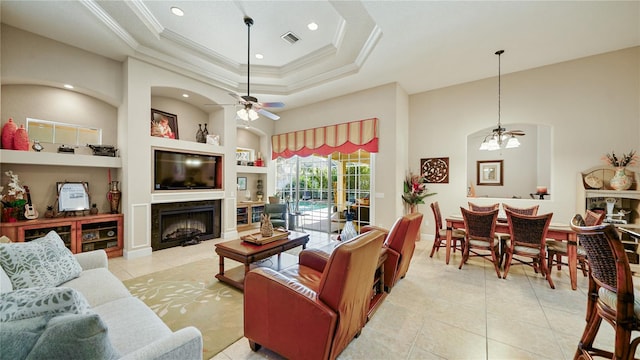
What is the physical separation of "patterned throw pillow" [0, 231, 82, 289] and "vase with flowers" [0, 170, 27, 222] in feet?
6.91

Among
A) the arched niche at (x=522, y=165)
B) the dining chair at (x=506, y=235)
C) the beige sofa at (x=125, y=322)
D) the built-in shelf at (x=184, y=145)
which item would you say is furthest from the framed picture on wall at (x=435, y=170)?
the beige sofa at (x=125, y=322)

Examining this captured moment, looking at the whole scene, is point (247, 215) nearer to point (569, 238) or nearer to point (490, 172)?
point (569, 238)

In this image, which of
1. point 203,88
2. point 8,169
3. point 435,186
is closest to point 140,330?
point 8,169

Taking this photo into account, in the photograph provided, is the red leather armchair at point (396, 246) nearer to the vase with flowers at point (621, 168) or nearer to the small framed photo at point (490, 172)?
the vase with flowers at point (621, 168)

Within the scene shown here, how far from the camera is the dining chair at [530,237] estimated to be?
3.03 m

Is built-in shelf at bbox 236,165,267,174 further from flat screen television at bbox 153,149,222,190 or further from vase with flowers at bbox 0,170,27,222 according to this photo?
vase with flowers at bbox 0,170,27,222

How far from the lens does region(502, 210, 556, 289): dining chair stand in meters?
3.03

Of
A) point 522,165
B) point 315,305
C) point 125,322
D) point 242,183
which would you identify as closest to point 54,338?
point 125,322

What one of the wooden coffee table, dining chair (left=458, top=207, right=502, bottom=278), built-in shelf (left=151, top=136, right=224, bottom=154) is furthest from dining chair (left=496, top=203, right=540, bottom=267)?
built-in shelf (left=151, top=136, right=224, bottom=154)

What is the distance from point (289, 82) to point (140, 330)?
195 inches

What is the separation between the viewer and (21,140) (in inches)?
131

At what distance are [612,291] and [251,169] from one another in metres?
6.33

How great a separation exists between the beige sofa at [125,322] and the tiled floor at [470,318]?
67 centimetres

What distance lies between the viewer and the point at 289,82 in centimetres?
528
